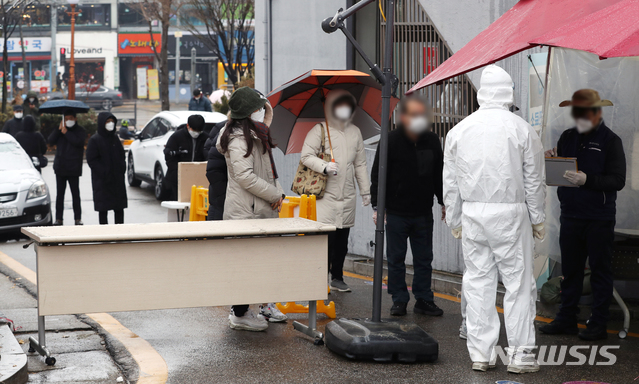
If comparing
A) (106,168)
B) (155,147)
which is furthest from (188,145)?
(155,147)

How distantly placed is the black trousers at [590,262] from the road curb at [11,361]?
393 cm

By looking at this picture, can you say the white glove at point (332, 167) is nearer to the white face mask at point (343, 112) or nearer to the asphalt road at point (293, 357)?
the white face mask at point (343, 112)

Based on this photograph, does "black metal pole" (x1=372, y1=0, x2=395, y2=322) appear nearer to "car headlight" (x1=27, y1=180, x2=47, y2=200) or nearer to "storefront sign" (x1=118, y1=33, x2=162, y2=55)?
A: "car headlight" (x1=27, y1=180, x2=47, y2=200)

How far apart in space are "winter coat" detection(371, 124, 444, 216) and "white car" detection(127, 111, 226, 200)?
8191mm

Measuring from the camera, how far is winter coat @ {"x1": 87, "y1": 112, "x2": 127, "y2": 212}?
1023 centimetres

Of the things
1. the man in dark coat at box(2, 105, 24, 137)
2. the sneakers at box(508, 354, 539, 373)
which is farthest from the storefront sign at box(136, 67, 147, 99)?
the sneakers at box(508, 354, 539, 373)

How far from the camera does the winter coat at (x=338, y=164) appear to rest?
7.04 m

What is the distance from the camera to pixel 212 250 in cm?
537

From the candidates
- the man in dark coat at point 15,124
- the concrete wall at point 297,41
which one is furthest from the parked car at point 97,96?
the concrete wall at point 297,41

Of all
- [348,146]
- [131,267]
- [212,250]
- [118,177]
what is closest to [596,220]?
[348,146]

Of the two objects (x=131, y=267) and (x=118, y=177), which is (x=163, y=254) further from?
(x=118, y=177)

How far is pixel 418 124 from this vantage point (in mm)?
6395

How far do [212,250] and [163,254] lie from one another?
0.34 metres

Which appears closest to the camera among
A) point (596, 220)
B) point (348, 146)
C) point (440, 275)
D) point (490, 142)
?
point (490, 142)
